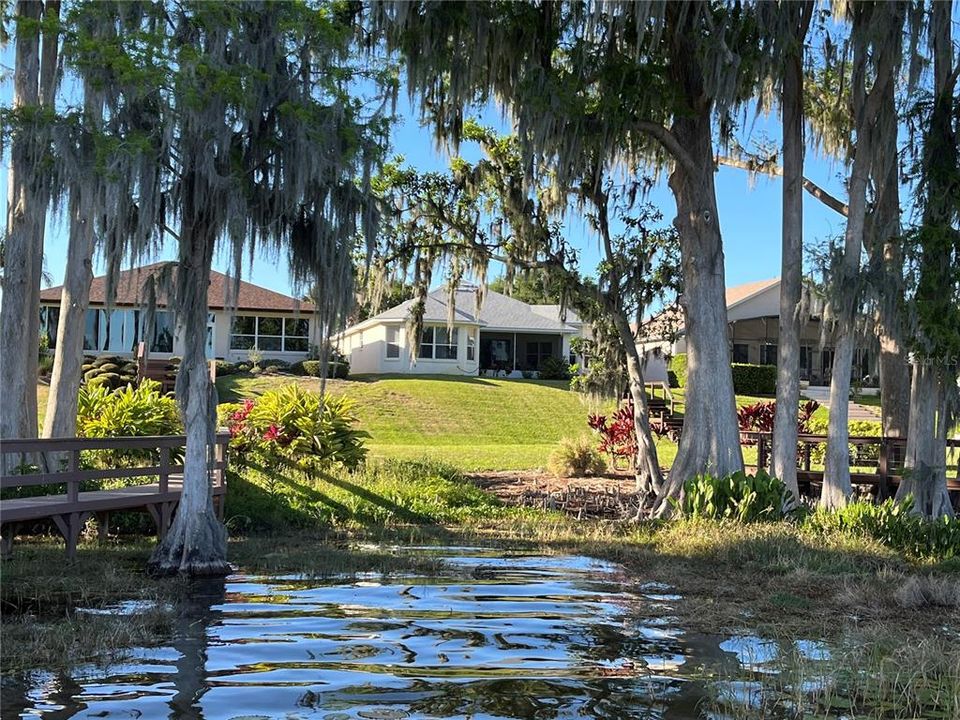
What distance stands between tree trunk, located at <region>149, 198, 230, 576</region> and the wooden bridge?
136 centimetres

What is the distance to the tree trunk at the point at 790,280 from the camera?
640 inches

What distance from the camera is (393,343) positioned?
144 feet

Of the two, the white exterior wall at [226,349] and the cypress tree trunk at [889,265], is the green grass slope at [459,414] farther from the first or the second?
the cypress tree trunk at [889,265]

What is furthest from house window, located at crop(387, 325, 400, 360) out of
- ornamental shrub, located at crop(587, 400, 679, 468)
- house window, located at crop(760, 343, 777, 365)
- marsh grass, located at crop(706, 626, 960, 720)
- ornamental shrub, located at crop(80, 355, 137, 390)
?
marsh grass, located at crop(706, 626, 960, 720)

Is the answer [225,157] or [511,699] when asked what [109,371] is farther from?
[511,699]

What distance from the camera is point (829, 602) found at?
995 centimetres

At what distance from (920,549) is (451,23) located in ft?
32.5

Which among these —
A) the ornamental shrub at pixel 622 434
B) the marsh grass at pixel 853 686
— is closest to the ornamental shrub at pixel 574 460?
the ornamental shrub at pixel 622 434

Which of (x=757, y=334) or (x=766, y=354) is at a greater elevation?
(x=757, y=334)

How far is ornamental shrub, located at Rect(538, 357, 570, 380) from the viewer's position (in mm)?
44531

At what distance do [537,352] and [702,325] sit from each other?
3242 cm

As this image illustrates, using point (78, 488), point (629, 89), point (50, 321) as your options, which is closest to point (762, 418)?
point (629, 89)

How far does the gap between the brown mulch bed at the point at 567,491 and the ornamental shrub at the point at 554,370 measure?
2170cm

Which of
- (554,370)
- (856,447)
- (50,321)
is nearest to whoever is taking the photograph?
(856,447)
